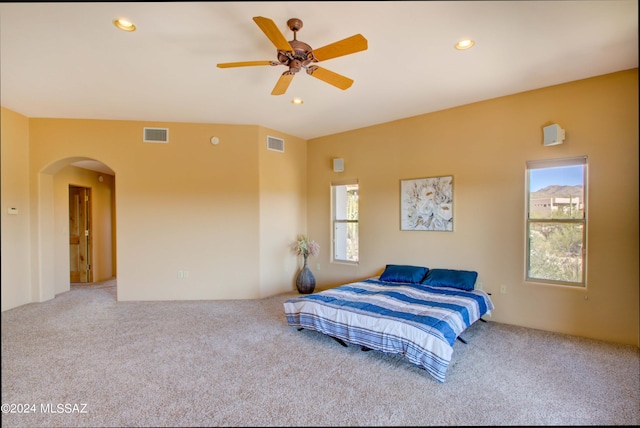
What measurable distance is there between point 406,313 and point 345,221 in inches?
100

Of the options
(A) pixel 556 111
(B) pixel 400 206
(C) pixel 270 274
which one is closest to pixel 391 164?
(B) pixel 400 206

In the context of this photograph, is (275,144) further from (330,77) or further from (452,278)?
(452,278)

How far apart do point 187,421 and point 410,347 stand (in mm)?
1664

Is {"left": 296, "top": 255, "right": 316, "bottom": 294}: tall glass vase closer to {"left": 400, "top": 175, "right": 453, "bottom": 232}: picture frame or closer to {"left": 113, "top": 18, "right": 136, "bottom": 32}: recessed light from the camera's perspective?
{"left": 400, "top": 175, "right": 453, "bottom": 232}: picture frame

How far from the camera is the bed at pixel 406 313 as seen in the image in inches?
97.5

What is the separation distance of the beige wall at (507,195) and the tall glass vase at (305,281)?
51cm

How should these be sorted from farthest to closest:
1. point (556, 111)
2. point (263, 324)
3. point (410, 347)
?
point (263, 324) → point (556, 111) → point (410, 347)

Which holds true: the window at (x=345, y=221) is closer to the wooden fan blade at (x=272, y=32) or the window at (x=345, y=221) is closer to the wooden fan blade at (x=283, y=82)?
the wooden fan blade at (x=283, y=82)

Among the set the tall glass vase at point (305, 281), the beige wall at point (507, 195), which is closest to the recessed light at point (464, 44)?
the beige wall at point (507, 195)

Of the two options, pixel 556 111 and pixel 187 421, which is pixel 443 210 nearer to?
pixel 556 111

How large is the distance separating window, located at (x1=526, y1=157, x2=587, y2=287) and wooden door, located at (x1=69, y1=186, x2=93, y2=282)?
696cm

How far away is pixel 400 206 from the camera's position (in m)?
4.52

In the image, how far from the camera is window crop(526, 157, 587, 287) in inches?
128

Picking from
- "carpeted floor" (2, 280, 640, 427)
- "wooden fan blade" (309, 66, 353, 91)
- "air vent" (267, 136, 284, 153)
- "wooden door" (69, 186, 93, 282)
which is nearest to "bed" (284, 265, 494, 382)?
"carpeted floor" (2, 280, 640, 427)
